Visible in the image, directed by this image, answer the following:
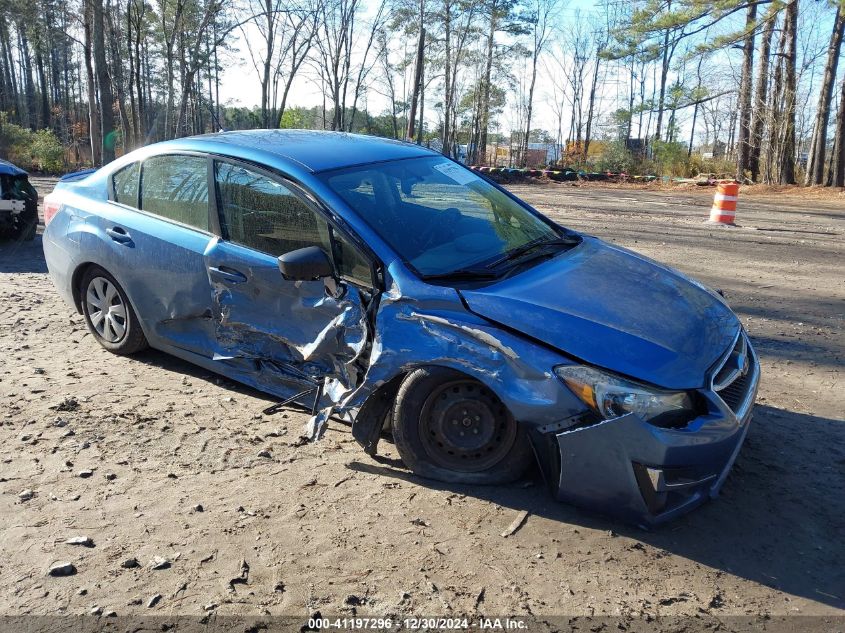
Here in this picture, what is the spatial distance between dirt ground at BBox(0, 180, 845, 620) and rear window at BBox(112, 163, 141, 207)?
3.85 feet

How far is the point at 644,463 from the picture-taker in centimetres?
288

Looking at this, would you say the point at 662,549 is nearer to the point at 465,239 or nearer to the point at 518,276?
the point at 518,276

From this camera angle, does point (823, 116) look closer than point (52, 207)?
No

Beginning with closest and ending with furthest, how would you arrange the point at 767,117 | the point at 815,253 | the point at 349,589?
the point at 349,589, the point at 815,253, the point at 767,117

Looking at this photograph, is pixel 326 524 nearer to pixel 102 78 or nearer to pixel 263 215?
pixel 263 215

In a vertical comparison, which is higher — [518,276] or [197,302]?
[518,276]

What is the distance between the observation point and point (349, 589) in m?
2.69

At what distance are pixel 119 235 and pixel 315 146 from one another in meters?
1.53

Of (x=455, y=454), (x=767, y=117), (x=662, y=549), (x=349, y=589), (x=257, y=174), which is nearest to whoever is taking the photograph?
(x=349, y=589)

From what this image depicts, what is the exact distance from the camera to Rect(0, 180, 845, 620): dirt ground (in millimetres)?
2656

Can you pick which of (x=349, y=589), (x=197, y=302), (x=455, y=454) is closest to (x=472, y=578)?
(x=349, y=589)

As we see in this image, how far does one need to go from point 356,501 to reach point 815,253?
10090 millimetres

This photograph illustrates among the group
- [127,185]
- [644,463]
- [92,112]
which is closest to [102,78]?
[92,112]

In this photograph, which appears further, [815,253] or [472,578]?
[815,253]
